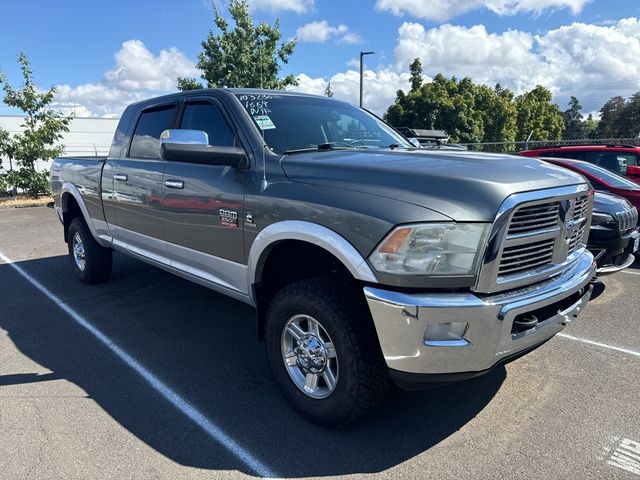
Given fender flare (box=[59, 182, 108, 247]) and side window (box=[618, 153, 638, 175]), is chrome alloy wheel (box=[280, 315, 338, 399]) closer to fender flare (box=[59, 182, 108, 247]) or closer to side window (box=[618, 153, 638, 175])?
fender flare (box=[59, 182, 108, 247])

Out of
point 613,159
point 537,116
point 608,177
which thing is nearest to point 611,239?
point 608,177

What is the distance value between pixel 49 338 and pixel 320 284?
2.95 meters

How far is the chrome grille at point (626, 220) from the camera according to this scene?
560 centimetres

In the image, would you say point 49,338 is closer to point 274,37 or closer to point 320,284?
point 320,284

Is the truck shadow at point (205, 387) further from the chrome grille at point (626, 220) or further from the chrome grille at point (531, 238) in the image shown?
the chrome grille at point (626, 220)

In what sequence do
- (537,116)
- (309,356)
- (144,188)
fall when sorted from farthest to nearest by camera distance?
(537,116) < (144,188) < (309,356)

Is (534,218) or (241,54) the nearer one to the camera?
(534,218)

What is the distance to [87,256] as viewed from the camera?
5875 millimetres

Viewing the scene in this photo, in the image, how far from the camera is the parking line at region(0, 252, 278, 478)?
266 cm

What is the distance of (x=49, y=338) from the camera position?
4.40 meters

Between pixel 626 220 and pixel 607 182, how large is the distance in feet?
6.75

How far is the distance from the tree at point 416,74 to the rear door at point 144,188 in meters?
30.8

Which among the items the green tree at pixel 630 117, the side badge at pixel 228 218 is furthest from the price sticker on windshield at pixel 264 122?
the green tree at pixel 630 117

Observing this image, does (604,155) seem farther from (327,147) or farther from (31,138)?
(31,138)
